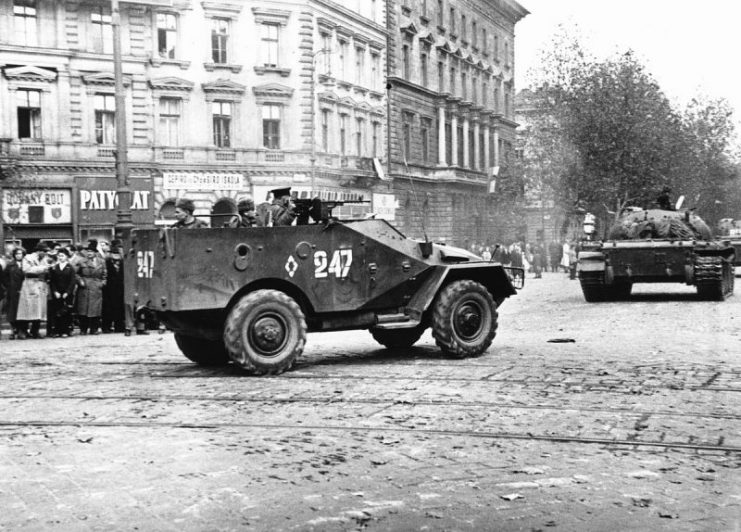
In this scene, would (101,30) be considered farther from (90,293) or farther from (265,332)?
(265,332)

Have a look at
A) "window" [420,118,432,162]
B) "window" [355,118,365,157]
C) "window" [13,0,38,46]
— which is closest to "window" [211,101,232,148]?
"window" [13,0,38,46]

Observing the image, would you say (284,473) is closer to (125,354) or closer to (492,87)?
(125,354)

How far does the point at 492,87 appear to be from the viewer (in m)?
68.1

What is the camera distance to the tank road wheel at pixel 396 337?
1293 cm

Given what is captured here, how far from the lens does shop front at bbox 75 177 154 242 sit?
36.0 meters

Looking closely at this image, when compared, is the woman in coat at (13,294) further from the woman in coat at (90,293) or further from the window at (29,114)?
the window at (29,114)

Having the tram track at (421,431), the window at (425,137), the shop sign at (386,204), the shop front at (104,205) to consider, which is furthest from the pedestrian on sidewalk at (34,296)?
the window at (425,137)

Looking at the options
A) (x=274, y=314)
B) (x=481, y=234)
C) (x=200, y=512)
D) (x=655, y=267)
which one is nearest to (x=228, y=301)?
(x=274, y=314)

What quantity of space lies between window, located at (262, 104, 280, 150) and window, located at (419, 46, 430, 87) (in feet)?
54.2

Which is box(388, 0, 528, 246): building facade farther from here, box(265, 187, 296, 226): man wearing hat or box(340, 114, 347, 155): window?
box(265, 187, 296, 226): man wearing hat

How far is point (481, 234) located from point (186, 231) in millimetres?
51409

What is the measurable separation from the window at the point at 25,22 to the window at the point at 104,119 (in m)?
2.97

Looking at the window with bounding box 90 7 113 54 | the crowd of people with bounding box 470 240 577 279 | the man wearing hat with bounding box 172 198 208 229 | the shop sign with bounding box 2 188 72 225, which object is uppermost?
the window with bounding box 90 7 113 54

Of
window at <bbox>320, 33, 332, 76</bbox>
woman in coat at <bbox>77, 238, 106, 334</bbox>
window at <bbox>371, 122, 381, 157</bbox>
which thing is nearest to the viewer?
woman in coat at <bbox>77, 238, 106, 334</bbox>
